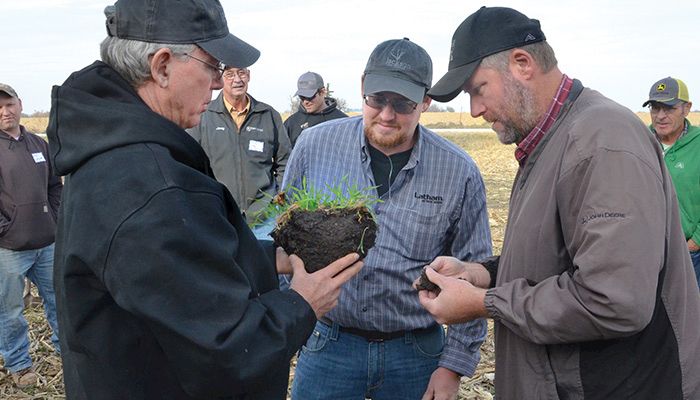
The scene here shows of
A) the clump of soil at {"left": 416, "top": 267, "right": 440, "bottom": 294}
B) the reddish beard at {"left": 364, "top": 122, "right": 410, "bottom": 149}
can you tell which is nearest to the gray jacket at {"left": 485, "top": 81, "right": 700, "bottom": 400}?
the clump of soil at {"left": 416, "top": 267, "right": 440, "bottom": 294}

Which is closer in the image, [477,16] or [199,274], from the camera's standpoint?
[199,274]

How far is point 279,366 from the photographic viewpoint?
223cm

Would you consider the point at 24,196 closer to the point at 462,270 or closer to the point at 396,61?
the point at 396,61

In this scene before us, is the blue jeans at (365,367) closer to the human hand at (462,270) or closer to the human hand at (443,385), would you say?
the human hand at (443,385)

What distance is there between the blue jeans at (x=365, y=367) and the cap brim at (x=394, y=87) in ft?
4.77

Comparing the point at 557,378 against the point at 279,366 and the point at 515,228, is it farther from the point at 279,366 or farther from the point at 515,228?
the point at 279,366

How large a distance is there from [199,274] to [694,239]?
6.60 m

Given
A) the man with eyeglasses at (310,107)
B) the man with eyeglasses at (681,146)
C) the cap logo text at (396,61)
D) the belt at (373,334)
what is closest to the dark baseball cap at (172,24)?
the cap logo text at (396,61)

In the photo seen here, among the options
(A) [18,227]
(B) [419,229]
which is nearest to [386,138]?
(B) [419,229]

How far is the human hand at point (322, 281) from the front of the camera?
2562 mm

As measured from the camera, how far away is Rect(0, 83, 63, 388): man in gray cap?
6820 millimetres

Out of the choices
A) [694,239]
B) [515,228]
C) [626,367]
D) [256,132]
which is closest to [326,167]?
[515,228]

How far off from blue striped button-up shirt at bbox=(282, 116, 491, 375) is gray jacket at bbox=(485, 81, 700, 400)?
85cm

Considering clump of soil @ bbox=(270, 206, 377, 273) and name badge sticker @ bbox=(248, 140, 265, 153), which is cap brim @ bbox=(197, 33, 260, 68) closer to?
clump of soil @ bbox=(270, 206, 377, 273)
